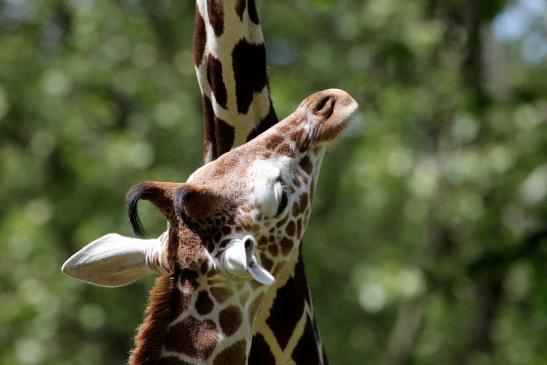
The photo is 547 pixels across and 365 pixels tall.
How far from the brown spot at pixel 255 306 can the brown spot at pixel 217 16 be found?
107cm

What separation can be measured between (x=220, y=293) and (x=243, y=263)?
0.25 metres

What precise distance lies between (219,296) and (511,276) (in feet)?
40.4

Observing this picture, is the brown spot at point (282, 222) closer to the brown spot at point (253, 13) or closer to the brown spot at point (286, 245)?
the brown spot at point (286, 245)

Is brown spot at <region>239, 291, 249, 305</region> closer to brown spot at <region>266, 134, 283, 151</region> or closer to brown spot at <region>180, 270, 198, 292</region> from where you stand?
brown spot at <region>180, 270, 198, 292</region>

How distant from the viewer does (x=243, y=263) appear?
373 centimetres

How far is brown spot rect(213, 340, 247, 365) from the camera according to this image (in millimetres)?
3906

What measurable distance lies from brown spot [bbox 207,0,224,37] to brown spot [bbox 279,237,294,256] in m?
0.90

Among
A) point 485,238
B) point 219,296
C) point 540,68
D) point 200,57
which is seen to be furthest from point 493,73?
point 219,296

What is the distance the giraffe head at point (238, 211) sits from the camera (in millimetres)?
3910

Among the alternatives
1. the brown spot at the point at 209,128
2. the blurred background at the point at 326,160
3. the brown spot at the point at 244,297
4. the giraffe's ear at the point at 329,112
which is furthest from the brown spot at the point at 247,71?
the blurred background at the point at 326,160

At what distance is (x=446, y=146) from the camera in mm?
15406

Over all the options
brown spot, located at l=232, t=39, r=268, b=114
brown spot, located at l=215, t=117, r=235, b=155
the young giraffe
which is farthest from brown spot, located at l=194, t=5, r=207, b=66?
brown spot, located at l=215, t=117, r=235, b=155

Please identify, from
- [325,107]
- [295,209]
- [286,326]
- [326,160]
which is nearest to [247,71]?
[325,107]

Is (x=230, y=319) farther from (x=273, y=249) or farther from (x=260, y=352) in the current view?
(x=260, y=352)
